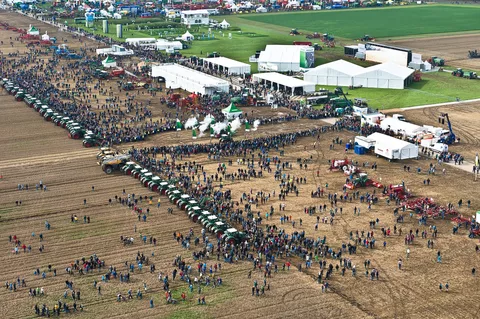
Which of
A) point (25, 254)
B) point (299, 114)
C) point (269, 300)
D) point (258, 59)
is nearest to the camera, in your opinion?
point (269, 300)

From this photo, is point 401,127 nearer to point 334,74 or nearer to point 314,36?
point 334,74

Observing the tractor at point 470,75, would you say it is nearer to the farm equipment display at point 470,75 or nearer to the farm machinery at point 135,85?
the farm equipment display at point 470,75

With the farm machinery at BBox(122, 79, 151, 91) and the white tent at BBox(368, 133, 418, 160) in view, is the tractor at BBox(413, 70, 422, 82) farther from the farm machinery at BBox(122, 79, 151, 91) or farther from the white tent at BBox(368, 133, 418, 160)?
the farm machinery at BBox(122, 79, 151, 91)

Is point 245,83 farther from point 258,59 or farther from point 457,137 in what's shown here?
point 457,137

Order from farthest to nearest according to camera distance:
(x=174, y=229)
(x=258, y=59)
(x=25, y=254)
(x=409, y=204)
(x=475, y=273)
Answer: (x=258, y=59)
(x=409, y=204)
(x=174, y=229)
(x=25, y=254)
(x=475, y=273)

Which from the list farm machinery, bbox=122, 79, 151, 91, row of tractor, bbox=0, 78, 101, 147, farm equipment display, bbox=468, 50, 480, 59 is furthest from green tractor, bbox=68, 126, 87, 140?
farm equipment display, bbox=468, 50, 480, 59

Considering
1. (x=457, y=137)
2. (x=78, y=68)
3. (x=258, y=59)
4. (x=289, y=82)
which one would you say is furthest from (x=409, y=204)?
(x=78, y=68)

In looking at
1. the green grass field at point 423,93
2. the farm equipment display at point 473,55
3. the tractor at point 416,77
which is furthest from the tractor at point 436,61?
the tractor at point 416,77
